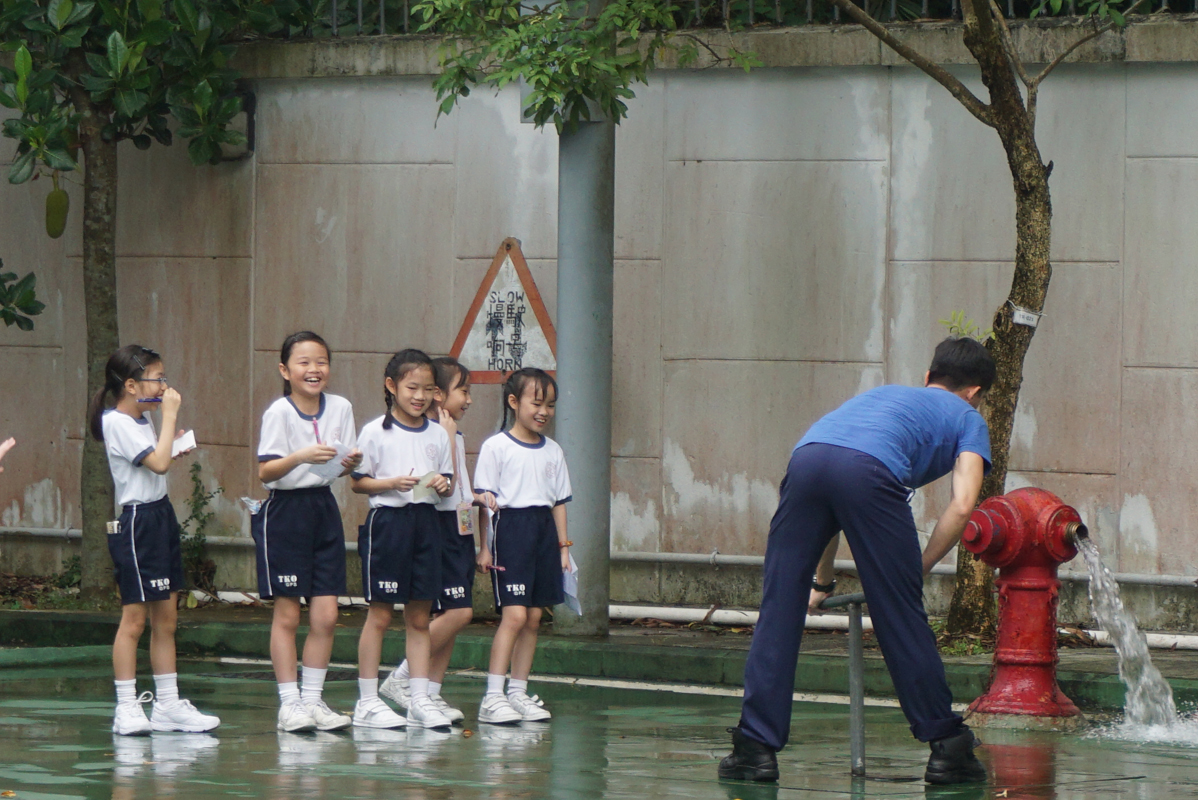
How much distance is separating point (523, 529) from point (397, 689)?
947mm

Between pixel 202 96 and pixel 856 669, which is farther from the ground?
pixel 202 96

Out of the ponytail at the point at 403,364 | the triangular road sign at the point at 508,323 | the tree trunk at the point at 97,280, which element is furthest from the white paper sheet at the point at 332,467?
the tree trunk at the point at 97,280

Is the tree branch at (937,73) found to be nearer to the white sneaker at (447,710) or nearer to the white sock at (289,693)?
the white sneaker at (447,710)

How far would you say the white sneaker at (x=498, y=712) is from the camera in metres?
7.86

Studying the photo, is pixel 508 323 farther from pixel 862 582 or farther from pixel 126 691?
pixel 862 582

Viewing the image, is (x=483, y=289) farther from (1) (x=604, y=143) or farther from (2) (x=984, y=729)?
(2) (x=984, y=729)

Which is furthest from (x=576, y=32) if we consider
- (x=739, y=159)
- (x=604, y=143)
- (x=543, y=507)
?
(x=543, y=507)

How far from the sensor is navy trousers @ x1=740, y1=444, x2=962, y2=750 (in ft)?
19.9

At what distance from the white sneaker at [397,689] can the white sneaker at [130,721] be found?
3.85 ft

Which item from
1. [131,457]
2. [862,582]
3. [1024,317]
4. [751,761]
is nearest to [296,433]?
[131,457]

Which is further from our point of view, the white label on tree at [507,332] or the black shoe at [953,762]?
the white label on tree at [507,332]

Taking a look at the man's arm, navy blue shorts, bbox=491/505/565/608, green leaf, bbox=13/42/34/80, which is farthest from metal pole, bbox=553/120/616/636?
the man's arm

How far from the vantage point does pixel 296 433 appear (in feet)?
25.0

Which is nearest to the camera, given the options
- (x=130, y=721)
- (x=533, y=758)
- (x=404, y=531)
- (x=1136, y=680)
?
(x=533, y=758)
